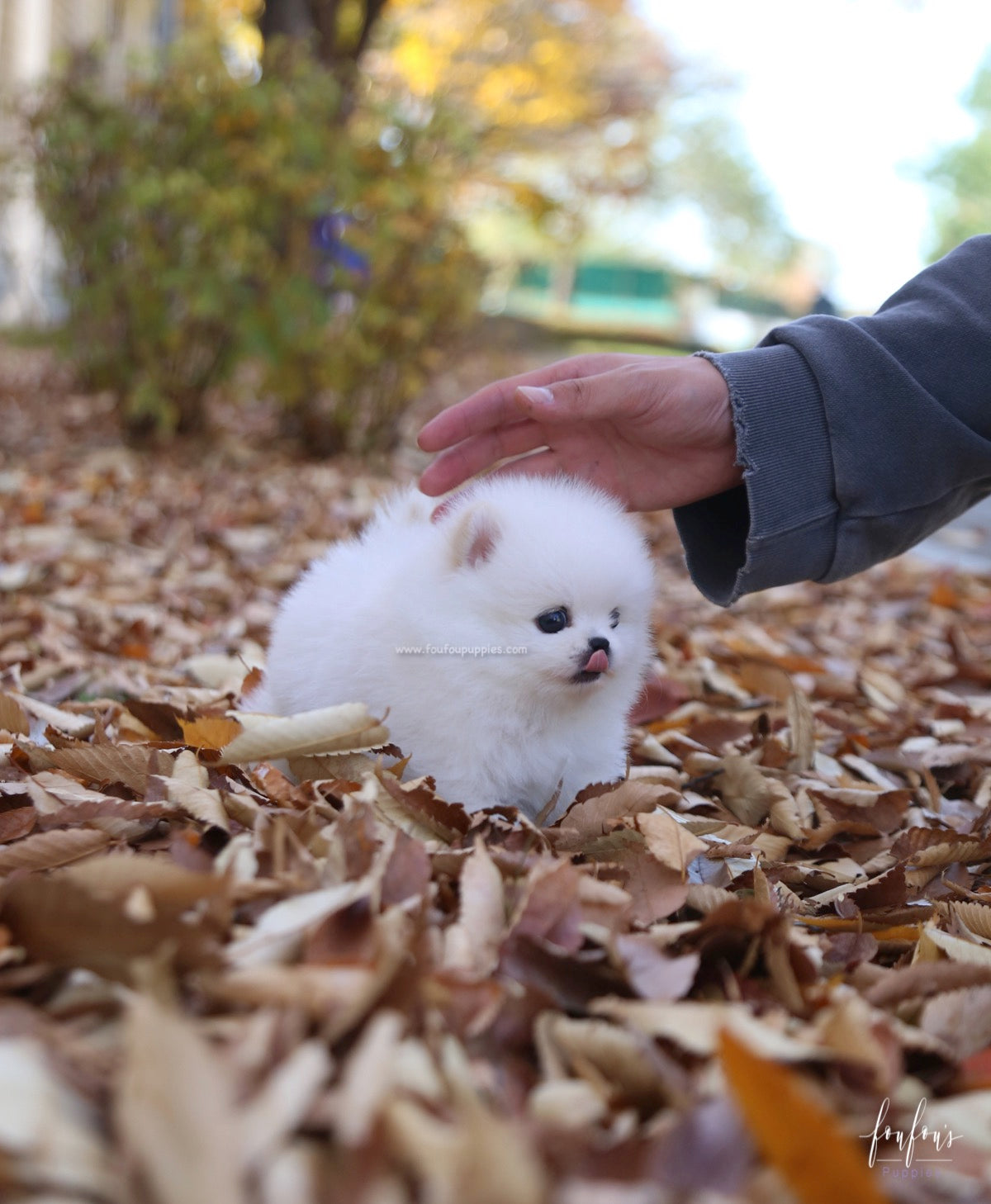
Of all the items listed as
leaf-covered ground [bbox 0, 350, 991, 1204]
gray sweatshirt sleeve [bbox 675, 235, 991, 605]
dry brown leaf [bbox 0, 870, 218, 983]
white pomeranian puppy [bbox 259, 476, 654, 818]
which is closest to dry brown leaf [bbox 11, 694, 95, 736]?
leaf-covered ground [bbox 0, 350, 991, 1204]

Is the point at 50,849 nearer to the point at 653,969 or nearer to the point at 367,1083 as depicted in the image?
the point at 367,1083

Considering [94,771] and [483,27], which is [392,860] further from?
[483,27]

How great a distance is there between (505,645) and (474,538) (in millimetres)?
190

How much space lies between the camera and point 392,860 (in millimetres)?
1497

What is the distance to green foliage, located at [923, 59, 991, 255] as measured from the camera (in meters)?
20.7

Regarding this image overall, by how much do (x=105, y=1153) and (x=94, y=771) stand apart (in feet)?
3.20

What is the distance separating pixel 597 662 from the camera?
71.9 inches

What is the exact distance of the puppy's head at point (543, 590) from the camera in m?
1.85

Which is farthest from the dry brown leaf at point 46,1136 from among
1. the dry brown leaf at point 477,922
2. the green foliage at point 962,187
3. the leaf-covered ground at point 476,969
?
the green foliage at point 962,187

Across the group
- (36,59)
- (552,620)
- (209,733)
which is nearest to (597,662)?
(552,620)

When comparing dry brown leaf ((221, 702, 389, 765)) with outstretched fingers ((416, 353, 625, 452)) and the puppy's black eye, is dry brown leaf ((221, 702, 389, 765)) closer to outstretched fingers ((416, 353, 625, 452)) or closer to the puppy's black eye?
the puppy's black eye

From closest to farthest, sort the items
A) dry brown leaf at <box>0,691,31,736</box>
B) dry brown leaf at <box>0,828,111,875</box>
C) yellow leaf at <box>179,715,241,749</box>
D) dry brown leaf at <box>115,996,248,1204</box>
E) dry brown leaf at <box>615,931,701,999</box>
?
dry brown leaf at <box>115,996,248,1204</box>, dry brown leaf at <box>615,931,701,999</box>, dry brown leaf at <box>0,828,111,875</box>, yellow leaf at <box>179,715,241,749</box>, dry brown leaf at <box>0,691,31,736</box>

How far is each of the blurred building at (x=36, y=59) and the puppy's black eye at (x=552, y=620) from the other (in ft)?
17.5

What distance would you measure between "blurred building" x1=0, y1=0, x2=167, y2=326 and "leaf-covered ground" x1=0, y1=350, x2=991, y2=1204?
16.8 ft
